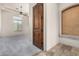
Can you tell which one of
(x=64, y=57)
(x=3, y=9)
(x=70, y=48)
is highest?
(x=3, y=9)

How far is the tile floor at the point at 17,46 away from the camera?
1730 millimetres

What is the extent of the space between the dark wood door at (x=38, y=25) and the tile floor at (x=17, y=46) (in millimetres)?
78

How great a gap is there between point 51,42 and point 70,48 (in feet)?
0.85

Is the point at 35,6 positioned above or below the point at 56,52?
above

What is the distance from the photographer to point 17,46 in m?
1.75

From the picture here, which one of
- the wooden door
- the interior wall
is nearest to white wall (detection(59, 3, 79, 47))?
the wooden door

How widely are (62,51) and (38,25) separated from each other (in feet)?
1.56

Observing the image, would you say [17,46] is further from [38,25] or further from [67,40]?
[67,40]

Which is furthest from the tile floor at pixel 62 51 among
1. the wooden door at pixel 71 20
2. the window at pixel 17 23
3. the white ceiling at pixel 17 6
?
the white ceiling at pixel 17 6

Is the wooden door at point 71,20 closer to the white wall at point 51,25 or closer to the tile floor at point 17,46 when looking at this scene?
the white wall at point 51,25

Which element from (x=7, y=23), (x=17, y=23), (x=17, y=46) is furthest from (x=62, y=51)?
(x=7, y=23)

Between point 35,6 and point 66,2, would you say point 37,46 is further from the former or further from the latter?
point 66,2

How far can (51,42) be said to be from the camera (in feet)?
5.73

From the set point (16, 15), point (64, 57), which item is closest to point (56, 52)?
point (64, 57)
